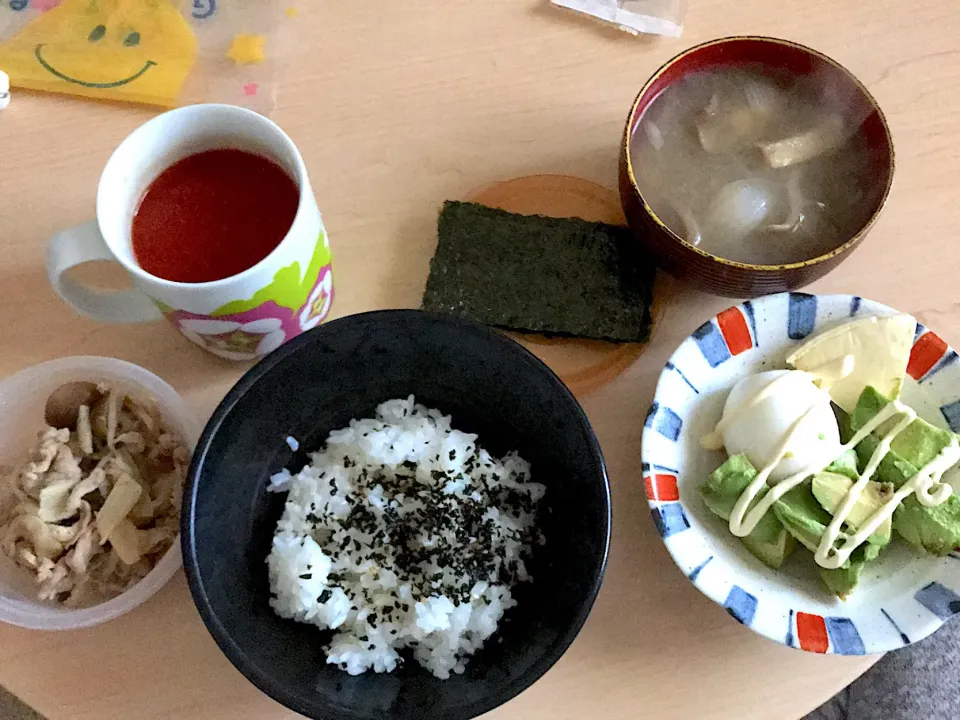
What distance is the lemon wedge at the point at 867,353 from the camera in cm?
76

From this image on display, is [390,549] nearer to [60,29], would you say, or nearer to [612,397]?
[612,397]

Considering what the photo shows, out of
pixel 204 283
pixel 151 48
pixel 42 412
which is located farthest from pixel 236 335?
pixel 151 48

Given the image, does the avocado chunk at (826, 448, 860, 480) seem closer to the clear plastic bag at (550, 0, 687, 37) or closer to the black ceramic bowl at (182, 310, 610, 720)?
the black ceramic bowl at (182, 310, 610, 720)

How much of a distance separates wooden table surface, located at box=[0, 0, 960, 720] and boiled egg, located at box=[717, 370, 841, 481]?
0.12 metres

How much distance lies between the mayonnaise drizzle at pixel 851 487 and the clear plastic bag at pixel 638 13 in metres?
0.48

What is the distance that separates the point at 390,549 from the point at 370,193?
0.40 meters

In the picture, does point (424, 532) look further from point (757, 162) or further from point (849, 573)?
point (757, 162)

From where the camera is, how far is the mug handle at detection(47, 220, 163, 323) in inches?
26.4

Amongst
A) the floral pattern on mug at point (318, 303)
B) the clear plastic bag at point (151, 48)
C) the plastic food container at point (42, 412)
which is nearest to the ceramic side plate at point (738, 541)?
the floral pattern on mug at point (318, 303)

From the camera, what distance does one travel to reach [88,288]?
29.2 inches

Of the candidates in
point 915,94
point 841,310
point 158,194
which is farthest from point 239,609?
point 915,94

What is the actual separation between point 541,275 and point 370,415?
237 millimetres

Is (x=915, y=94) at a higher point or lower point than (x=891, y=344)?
higher

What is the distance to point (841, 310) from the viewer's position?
79 cm
